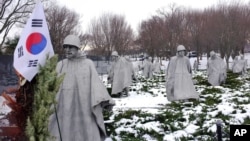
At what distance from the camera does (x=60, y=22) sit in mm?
40375

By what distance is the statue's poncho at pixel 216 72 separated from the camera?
64.0ft

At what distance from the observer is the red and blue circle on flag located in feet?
14.2

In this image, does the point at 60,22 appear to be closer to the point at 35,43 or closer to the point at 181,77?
the point at 181,77

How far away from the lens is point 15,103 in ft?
14.0

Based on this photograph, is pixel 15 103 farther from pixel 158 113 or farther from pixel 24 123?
pixel 158 113

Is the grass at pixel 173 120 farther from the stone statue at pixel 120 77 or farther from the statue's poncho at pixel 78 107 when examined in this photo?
the stone statue at pixel 120 77

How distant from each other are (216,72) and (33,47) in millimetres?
16290

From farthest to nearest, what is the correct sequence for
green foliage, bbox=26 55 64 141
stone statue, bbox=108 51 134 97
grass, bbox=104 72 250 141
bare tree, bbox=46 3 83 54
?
bare tree, bbox=46 3 83 54 < stone statue, bbox=108 51 134 97 < grass, bbox=104 72 250 141 < green foliage, bbox=26 55 64 141

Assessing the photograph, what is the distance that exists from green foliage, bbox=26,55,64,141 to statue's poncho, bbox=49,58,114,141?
0.99 m

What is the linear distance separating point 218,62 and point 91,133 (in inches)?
630

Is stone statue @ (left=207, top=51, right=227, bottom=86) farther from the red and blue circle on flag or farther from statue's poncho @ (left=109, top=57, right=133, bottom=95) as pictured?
the red and blue circle on flag

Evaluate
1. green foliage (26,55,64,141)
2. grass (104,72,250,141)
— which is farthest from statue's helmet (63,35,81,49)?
grass (104,72,250,141)

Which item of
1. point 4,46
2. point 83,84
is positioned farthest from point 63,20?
point 83,84

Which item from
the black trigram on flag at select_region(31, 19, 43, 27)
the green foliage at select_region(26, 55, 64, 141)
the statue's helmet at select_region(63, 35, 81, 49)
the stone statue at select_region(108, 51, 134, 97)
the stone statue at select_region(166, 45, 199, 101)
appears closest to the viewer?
the green foliage at select_region(26, 55, 64, 141)
